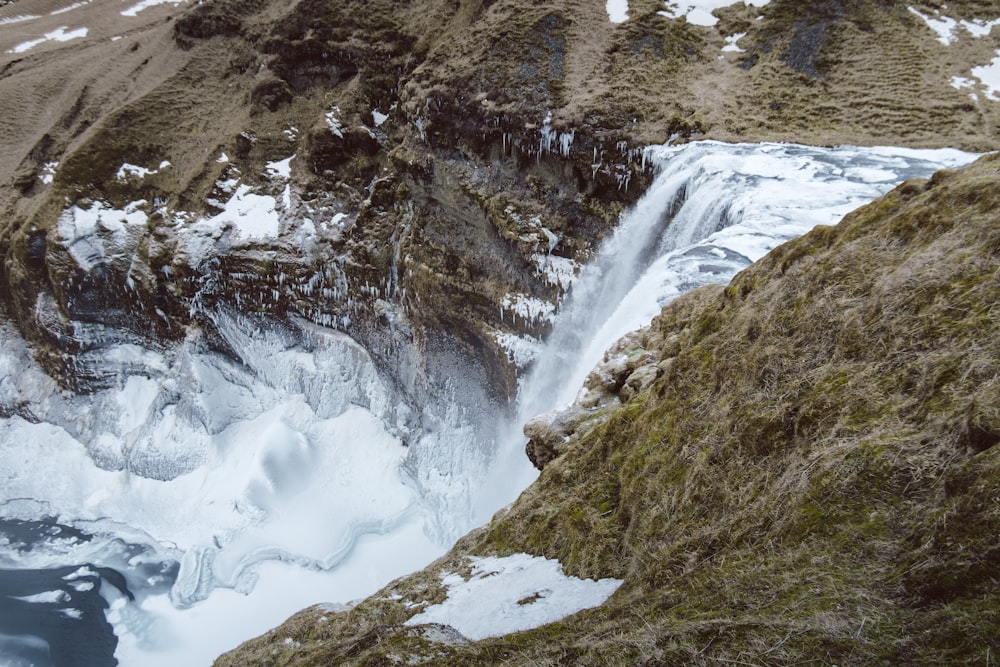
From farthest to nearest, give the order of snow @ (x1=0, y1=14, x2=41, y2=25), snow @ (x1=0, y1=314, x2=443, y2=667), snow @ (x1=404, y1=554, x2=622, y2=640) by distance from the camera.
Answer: snow @ (x1=0, y1=14, x2=41, y2=25)
snow @ (x1=0, y1=314, x2=443, y2=667)
snow @ (x1=404, y1=554, x2=622, y2=640)

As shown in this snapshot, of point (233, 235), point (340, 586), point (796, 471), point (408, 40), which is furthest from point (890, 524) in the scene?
point (408, 40)

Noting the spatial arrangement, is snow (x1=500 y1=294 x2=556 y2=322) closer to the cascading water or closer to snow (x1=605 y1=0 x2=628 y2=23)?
the cascading water

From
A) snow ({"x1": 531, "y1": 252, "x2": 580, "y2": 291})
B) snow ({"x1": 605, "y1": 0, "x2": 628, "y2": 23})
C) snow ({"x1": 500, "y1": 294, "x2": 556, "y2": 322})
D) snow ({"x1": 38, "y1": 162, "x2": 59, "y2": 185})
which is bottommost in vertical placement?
snow ({"x1": 500, "y1": 294, "x2": 556, "y2": 322})

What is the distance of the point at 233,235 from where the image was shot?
2333cm

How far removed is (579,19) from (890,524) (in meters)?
23.5

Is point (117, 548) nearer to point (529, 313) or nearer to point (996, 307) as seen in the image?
point (529, 313)

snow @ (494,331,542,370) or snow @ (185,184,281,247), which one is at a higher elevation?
snow @ (185,184,281,247)

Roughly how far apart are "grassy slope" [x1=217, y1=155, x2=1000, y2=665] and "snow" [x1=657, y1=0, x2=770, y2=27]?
778 inches

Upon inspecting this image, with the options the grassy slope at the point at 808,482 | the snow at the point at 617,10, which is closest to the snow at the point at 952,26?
the snow at the point at 617,10

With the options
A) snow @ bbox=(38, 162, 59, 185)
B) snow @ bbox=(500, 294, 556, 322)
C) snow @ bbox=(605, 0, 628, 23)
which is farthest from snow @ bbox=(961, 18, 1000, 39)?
snow @ bbox=(38, 162, 59, 185)

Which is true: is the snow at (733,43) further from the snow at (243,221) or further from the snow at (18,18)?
the snow at (18,18)

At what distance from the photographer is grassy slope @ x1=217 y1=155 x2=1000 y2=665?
8.67 ft

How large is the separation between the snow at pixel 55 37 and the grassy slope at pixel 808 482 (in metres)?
47.0

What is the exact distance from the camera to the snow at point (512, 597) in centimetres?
462
